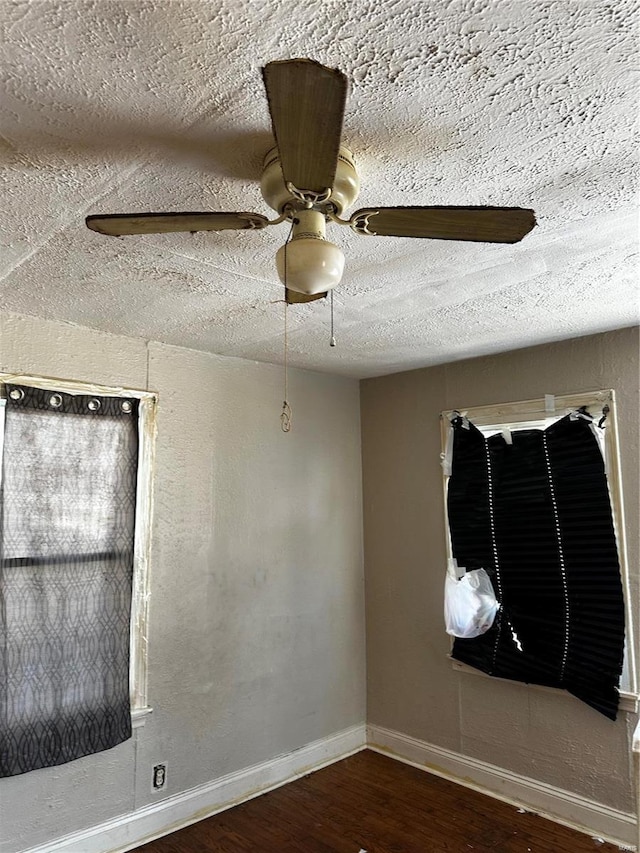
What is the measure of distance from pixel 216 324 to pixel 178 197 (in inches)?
47.3

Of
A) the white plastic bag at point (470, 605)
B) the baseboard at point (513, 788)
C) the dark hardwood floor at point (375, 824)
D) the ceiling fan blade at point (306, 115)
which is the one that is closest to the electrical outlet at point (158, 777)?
the dark hardwood floor at point (375, 824)

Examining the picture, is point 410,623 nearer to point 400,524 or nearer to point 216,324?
point 400,524

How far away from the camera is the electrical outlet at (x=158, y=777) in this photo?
2.81 meters

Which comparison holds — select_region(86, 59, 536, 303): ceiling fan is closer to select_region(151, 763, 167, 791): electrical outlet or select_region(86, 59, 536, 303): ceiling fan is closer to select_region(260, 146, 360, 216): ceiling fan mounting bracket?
select_region(260, 146, 360, 216): ceiling fan mounting bracket

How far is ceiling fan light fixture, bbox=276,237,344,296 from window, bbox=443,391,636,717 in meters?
2.12

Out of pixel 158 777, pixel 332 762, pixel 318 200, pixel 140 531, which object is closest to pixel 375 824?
pixel 332 762

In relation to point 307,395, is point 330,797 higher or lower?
lower

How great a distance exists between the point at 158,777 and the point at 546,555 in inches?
86.2

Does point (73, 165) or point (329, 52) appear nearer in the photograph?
point (329, 52)

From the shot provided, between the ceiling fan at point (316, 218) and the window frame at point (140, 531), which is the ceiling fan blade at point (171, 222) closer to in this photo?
the ceiling fan at point (316, 218)

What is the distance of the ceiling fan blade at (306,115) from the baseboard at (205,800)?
9.34 feet

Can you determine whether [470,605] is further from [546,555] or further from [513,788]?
[513,788]

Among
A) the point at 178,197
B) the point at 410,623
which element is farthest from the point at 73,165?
the point at 410,623

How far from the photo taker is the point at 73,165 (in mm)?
1402
